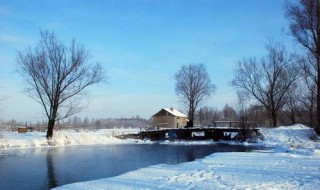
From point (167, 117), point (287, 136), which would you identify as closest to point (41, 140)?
point (287, 136)

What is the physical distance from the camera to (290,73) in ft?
161

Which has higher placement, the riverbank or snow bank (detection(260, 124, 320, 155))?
snow bank (detection(260, 124, 320, 155))

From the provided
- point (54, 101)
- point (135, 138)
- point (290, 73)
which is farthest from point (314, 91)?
point (54, 101)

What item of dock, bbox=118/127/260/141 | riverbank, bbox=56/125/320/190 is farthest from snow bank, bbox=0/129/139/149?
riverbank, bbox=56/125/320/190

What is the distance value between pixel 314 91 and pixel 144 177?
3618 centimetres

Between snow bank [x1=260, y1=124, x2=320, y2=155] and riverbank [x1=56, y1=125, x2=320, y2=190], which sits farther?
snow bank [x1=260, y1=124, x2=320, y2=155]

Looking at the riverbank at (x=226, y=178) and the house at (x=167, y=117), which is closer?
the riverbank at (x=226, y=178)

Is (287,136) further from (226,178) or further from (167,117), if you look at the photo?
(167,117)

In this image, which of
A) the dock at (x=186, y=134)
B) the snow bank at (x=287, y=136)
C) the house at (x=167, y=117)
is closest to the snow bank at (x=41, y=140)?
the dock at (x=186, y=134)

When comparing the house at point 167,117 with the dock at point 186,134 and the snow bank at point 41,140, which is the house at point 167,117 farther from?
the snow bank at point 41,140

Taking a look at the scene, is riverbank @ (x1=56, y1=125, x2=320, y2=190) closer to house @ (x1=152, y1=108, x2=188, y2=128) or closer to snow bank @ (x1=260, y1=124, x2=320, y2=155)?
snow bank @ (x1=260, y1=124, x2=320, y2=155)

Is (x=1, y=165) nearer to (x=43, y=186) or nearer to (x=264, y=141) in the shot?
(x=43, y=186)

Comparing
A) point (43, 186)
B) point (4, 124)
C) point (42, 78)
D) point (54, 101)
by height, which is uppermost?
point (42, 78)

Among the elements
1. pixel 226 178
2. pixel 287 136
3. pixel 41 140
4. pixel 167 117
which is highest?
pixel 167 117
